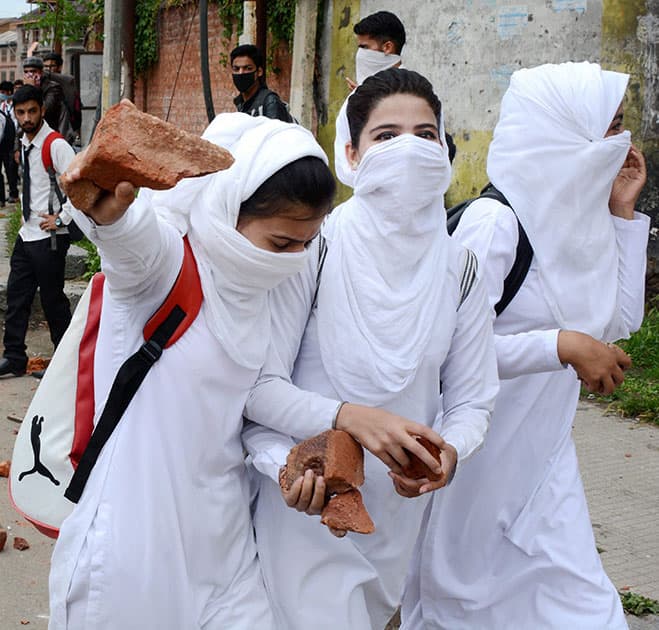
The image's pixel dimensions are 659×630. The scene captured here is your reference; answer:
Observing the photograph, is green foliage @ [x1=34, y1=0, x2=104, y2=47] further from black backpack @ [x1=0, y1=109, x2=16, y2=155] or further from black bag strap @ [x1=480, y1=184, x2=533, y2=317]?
black bag strap @ [x1=480, y1=184, x2=533, y2=317]

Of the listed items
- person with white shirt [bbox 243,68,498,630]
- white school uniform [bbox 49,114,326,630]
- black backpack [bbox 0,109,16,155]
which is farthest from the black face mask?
black backpack [bbox 0,109,16,155]

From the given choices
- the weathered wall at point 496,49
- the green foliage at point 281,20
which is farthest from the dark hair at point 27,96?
the green foliage at point 281,20

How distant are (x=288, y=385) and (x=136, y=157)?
0.69m

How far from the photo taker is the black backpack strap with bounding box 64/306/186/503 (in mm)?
2178

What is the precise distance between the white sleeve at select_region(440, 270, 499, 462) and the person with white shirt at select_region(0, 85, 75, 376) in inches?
189

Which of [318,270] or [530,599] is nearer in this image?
[318,270]

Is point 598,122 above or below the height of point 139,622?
above

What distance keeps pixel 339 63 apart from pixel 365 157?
28.3ft

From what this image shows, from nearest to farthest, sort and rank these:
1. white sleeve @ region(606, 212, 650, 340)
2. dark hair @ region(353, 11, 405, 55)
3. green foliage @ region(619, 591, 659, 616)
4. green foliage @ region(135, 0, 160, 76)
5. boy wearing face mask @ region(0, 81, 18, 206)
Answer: white sleeve @ region(606, 212, 650, 340) → green foliage @ region(619, 591, 659, 616) → dark hair @ region(353, 11, 405, 55) → green foliage @ region(135, 0, 160, 76) → boy wearing face mask @ region(0, 81, 18, 206)

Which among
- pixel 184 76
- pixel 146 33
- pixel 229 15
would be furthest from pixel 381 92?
pixel 146 33

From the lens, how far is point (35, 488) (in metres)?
2.38

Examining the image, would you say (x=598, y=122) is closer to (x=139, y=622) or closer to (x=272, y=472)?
(x=272, y=472)

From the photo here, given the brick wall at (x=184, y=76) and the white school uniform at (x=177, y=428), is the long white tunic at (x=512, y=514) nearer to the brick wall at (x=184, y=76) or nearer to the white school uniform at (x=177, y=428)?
the white school uniform at (x=177, y=428)

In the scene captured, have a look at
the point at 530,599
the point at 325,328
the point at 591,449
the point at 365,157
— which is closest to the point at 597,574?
the point at 530,599
